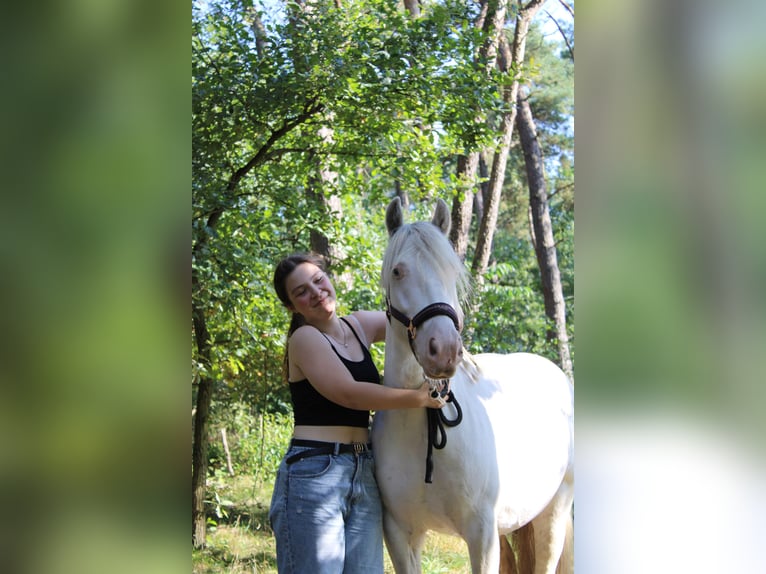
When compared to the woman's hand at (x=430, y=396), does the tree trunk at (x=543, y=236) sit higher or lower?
higher

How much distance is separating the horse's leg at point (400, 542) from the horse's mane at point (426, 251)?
80cm

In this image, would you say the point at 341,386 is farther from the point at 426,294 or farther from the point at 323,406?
the point at 426,294

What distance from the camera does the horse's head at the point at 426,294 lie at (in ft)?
6.65

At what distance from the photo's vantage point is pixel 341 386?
2152 mm

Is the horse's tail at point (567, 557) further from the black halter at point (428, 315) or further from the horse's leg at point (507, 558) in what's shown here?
the black halter at point (428, 315)

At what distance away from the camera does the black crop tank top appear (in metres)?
2.24

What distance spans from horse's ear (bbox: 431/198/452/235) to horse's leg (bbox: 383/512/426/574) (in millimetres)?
964

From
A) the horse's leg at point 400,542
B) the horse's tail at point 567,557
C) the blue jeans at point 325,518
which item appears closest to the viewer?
the blue jeans at point 325,518

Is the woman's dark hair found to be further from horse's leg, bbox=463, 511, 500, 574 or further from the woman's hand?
horse's leg, bbox=463, 511, 500, 574

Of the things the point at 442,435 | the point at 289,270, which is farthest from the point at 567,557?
the point at 289,270

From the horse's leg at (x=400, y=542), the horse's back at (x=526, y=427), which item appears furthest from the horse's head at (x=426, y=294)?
the horse's back at (x=526, y=427)

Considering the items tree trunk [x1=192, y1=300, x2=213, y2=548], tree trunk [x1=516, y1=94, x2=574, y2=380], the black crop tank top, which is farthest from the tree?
tree trunk [x1=516, y1=94, x2=574, y2=380]
